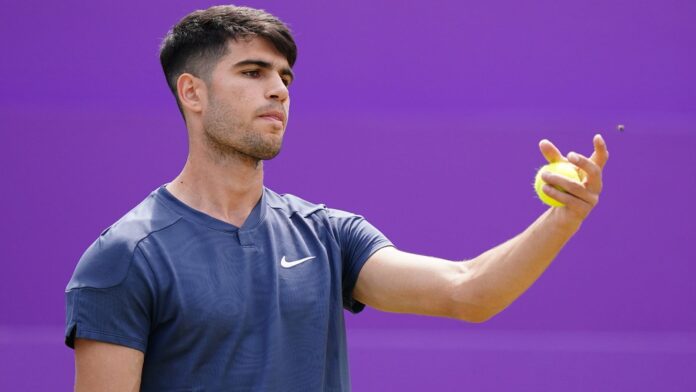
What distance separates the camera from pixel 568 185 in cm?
152

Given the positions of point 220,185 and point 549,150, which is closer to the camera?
point 549,150

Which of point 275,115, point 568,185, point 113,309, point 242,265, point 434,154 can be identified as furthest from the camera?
point 434,154

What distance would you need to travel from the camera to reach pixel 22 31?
342cm

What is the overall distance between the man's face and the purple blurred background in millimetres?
1469

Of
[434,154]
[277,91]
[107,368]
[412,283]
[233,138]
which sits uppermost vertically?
[434,154]

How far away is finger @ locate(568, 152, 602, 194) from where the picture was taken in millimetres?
1516

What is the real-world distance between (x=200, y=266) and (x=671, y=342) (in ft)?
7.18

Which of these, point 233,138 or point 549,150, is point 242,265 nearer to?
point 233,138

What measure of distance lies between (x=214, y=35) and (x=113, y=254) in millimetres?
521

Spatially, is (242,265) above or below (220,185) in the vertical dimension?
below

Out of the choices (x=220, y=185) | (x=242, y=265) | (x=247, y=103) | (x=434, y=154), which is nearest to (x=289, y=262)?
(x=242, y=265)

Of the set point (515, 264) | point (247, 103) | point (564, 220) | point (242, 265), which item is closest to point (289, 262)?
point (242, 265)

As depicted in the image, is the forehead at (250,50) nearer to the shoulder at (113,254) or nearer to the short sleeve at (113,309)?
the shoulder at (113,254)

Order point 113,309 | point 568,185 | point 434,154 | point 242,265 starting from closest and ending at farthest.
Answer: point 568,185, point 113,309, point 242,265, point 434,154
